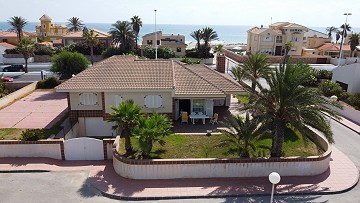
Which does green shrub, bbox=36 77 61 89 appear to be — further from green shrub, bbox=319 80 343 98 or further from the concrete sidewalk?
green shrub, bbox=319 80 343 98

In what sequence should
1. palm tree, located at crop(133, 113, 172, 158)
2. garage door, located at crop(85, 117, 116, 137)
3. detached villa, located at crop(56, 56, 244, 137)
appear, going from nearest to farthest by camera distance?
palm tree, located at crop(133, 113, 172, 158)
detached villa, located at crop(56, 56, 244, 137)
garage door, located at crop(85, 117, 116, 137)

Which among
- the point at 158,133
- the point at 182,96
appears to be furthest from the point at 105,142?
the point at 182,96

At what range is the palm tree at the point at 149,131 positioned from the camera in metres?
15.9

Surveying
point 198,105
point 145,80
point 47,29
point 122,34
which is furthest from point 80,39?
point 198,105

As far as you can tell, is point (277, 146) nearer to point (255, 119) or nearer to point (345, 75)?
point (255, 119)

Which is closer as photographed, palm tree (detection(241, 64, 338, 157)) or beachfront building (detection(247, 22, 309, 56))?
palm tree (detection(241, 64, 338, 157))

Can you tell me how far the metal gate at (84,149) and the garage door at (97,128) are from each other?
5505 mm

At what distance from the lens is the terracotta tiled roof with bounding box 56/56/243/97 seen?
22.8 meters

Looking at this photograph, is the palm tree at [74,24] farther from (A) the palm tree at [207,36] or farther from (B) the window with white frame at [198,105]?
(B) the window with white frame at [198,105]

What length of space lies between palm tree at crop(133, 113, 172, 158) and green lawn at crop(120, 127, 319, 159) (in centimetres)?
137

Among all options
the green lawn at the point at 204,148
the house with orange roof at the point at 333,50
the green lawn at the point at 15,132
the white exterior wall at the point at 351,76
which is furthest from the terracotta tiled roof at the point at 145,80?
the house with orange roof at the point at 333,50

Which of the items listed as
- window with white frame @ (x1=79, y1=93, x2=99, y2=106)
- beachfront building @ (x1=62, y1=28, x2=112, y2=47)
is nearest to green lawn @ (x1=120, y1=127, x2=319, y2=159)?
window with white frame @ (x1=79, y1=93, x2=99, y2=106)

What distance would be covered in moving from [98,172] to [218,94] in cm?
1026

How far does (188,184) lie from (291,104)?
6451 mm
